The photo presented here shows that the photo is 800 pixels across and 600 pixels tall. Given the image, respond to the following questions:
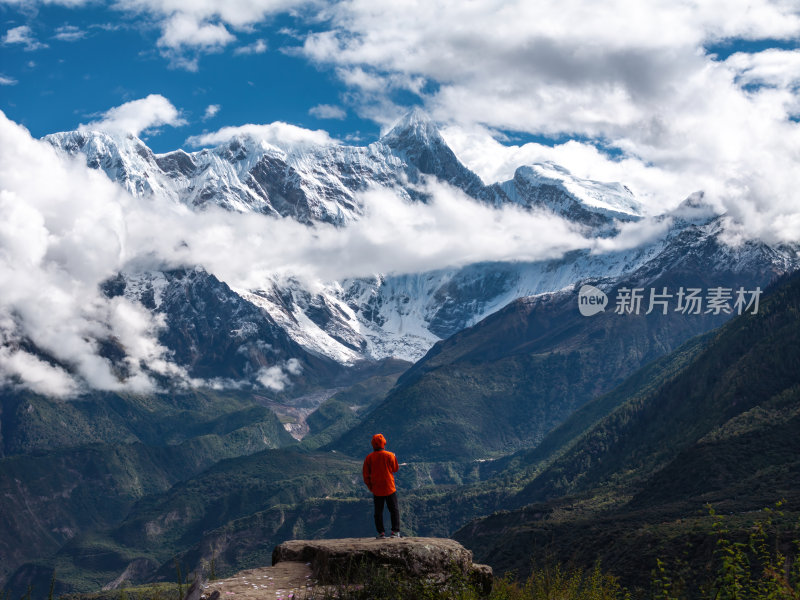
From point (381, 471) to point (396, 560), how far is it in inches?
259

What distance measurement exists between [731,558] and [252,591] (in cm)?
1938

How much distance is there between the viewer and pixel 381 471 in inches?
1795

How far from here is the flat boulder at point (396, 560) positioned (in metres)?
39.5

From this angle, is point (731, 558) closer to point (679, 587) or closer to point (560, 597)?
point (679, 587)

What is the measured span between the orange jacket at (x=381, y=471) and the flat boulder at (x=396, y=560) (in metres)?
3.84

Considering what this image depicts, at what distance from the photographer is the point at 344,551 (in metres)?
40.2

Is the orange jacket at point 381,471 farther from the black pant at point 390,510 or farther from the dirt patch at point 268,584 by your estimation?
the dirt patch at point 268,584

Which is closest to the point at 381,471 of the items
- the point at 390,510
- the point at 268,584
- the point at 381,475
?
the point at 381,475

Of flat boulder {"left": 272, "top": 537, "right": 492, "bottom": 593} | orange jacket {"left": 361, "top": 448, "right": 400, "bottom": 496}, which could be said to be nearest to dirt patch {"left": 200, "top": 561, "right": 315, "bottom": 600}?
flat boulder {"left": 272, "top": 537, "right": 492, "bottom": 593}

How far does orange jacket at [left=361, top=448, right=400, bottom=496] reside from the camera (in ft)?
150

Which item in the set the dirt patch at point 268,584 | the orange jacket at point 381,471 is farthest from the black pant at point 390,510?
the dirt patch at point 268,584

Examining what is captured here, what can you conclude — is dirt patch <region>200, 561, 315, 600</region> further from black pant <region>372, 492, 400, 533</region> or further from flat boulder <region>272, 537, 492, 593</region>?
black pant <region>372, 492, 400, 533</region>

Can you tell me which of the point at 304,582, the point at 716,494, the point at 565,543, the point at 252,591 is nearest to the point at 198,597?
the point at 252,591

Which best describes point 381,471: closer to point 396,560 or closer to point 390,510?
point 390,510
